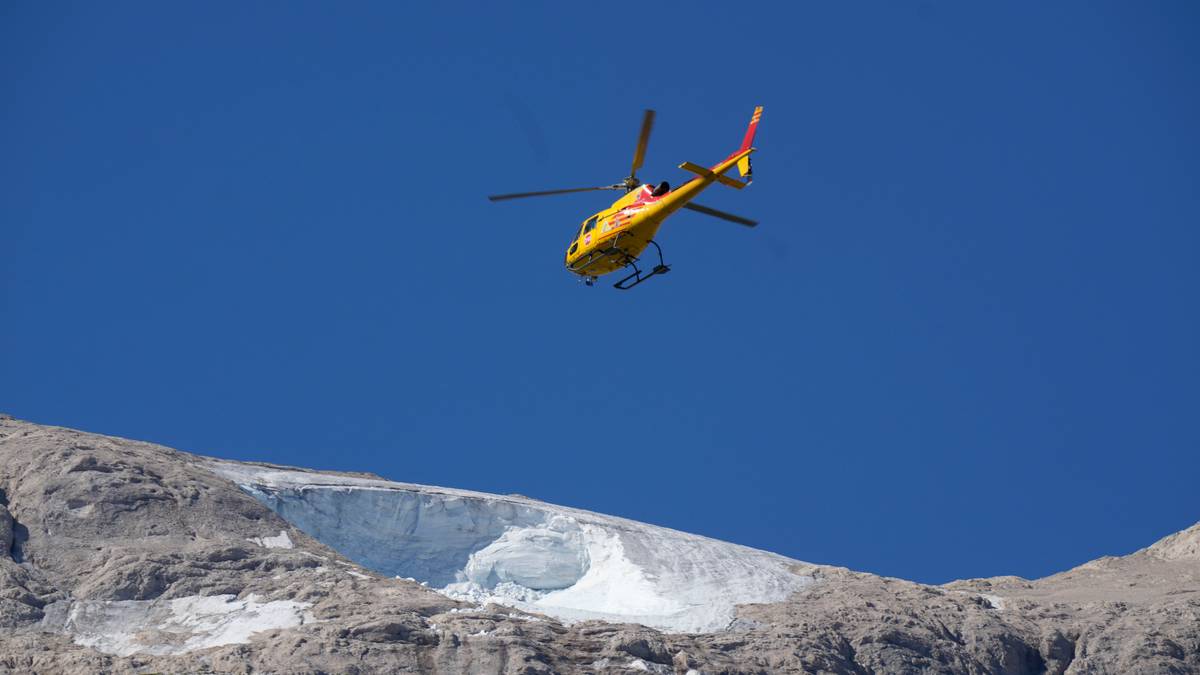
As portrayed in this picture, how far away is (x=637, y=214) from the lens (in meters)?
47.4

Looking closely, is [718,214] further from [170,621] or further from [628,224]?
[170,621]

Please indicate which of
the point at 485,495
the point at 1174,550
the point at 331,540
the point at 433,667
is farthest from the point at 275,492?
the point at 1174,550

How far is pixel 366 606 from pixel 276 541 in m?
6.34

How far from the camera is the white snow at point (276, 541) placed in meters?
44.3

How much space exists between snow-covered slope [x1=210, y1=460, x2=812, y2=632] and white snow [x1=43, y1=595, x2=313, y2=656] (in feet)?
29.6

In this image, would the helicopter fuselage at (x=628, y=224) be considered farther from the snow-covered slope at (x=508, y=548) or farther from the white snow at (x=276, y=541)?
the white snow at (x=276, y=541)

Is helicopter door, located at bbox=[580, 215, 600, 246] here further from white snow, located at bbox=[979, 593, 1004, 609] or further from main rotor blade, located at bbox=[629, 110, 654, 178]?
white snow, located at bbox=[979, 593, 1004, 609]

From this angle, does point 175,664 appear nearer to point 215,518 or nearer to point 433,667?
point 433,667

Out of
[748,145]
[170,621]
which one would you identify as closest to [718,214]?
[748,145]

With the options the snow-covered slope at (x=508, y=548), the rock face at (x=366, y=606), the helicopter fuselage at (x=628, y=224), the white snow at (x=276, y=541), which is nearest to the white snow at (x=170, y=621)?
the rock face at (x=366, y=606)

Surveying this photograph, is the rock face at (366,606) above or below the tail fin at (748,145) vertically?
below

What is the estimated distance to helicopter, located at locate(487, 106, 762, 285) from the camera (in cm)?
4634

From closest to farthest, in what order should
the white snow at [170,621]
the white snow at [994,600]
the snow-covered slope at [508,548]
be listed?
the white snow at [170,621] < the white snow at [994,600] < the snow-covered slope at [508,548]

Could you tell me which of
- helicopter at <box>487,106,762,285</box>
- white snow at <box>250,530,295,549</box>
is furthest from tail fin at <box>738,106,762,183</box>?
white snow at <box>250,530,295,549</box>
